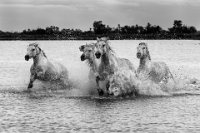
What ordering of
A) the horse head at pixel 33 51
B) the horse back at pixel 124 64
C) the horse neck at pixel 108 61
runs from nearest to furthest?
the horse neck at pixel 108 61
the horse back at pixel 124 64
the horse head at pixel 33 51

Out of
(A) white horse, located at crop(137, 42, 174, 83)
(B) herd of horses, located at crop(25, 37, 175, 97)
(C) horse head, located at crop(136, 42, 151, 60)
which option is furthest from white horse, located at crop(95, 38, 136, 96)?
(A) white horse, located at crop(137, 42, 174, 83)

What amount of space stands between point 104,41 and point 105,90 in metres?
1.54

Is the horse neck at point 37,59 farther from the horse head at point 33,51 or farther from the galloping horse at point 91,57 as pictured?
the galloping horse at point 91,57

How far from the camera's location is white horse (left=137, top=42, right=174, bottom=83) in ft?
74.3

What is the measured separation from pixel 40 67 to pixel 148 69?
3609 mm

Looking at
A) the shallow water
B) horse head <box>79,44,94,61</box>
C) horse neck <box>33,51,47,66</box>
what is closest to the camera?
the shallow water

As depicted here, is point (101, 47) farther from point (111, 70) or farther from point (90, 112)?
point (90, 112)

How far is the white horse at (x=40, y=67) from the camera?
2356 cm

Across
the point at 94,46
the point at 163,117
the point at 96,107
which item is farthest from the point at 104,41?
the point at 163,117

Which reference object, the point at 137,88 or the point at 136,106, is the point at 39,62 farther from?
the point at 136,106

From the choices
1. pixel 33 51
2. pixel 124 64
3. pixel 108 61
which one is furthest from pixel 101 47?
pixel 33 51

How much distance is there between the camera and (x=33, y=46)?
78.1 ft

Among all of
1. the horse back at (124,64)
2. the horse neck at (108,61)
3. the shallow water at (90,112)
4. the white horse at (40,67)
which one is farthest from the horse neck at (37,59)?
the horse back at (124,64)

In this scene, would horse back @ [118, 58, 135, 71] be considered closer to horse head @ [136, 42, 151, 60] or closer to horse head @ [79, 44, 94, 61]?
horse head @ [136, 42, 151, 60]
